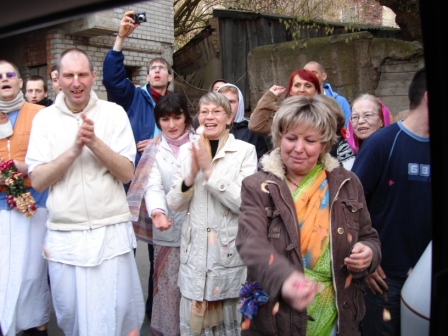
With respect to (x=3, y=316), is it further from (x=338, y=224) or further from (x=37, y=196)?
(x=338, y=224)

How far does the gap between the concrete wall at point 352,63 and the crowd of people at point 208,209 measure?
339 centimetres

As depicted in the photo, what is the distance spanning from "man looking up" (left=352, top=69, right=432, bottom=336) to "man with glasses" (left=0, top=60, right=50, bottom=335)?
2.24 metres

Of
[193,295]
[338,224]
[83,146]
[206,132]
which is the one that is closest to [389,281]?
[338,224]

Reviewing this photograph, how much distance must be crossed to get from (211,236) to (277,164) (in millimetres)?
961

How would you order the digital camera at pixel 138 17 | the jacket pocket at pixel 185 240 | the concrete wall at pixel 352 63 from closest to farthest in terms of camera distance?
the jacket pocket at pixel 185 240 < the digital camera at pixel 138 17 < the concrete wall at pixel 352 63

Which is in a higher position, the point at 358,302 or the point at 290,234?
the point at 290,234

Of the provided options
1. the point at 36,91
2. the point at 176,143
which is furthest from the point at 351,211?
the point at 36,91


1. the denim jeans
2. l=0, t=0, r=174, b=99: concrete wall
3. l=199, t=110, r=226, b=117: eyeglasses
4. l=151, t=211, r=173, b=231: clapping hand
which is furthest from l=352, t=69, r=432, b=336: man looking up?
l=0, t=0, r=174, b=99: concrete wall

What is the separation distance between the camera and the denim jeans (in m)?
2.43

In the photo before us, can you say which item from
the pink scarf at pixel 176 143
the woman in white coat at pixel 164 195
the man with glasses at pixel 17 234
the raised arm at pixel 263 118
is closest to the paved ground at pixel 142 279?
the man with glasses at pixel 17 234

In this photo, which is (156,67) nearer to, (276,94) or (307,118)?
(276,94)

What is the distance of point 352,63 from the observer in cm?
734

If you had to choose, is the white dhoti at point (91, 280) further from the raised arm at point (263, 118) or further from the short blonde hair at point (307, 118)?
the raised arm at point (263, 118)

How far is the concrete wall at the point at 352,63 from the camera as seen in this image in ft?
22.1
